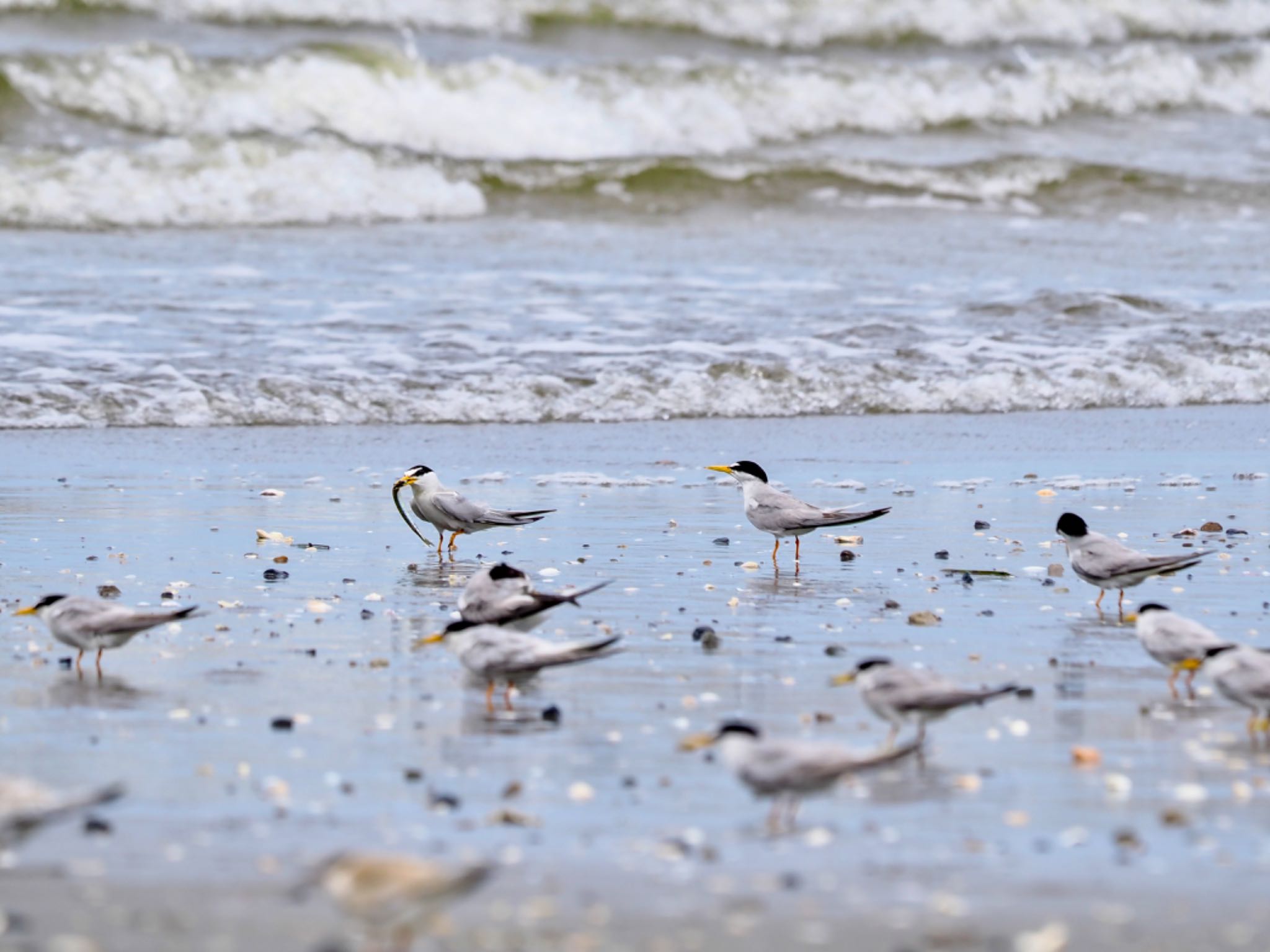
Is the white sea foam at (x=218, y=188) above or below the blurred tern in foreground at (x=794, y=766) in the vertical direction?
above

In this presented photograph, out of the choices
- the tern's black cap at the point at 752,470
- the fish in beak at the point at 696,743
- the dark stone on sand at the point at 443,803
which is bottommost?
the dark stone on sand at the point at 443,803

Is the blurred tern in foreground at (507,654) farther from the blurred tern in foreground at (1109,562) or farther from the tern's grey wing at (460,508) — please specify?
the tern's grey wing at (460,508)

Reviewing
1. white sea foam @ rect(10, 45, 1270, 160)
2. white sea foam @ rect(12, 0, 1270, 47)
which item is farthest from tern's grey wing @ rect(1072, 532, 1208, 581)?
white sea foam @ rect(12, 0, 1270, 47)

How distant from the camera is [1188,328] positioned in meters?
15.2

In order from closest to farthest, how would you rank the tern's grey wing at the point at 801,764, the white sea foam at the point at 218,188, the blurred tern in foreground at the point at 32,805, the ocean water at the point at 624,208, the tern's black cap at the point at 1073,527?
1. the blurred tern in foreground at the point at 32,805
2. the tern's grey wing at the point at 801,764
3. the tern's black cap at the point at 1073,527
4. the ocean water at the point at 624,208
5. the white sea foam at the point at 218,188

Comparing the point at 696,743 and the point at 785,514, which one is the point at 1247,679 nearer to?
the point at 696,743

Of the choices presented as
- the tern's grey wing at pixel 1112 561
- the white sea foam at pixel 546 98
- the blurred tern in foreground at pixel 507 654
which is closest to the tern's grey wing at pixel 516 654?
the blurred tern in foreground at pixel 507 654

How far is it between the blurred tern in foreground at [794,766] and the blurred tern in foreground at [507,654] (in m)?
1.19

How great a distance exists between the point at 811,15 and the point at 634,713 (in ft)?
89.5

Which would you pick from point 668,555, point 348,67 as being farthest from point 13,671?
point 348,67

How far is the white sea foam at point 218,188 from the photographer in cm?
2014

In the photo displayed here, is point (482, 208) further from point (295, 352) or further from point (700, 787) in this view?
point (700, 787)

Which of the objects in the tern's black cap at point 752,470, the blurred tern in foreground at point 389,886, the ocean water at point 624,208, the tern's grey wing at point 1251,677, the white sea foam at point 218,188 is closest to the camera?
the blurred tern in foreground at point 389,886

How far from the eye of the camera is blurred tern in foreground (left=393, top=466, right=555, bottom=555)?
28.0ft
